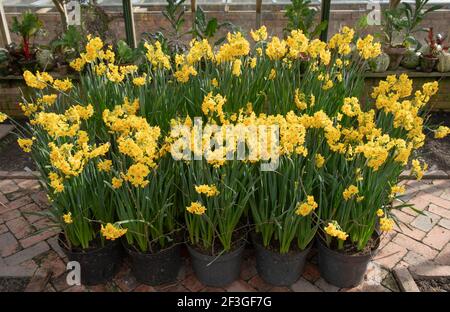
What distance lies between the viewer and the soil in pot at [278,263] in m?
2.34

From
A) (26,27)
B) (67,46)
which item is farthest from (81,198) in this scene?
(26,27)

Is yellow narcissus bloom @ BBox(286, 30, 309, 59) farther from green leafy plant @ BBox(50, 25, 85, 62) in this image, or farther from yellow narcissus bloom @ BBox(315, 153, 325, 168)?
green leafy plant @ BBox(50, 25, 85, 62)

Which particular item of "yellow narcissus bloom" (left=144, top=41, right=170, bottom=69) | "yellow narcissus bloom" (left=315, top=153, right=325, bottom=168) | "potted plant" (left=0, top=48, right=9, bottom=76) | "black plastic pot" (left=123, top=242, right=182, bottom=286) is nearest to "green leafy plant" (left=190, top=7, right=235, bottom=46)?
"yellow narcissus bloom" (left=144, top=41, right=170, bottom=69)

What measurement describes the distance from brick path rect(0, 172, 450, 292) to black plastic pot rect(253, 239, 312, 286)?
6 centimetres

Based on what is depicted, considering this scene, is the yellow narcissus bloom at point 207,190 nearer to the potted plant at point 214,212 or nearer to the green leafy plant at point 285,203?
the potted plant at point 214,212

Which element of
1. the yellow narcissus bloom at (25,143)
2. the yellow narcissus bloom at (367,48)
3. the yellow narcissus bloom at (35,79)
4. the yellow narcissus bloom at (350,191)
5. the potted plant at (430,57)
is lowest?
the yellow narcissus bloom at (350,191)

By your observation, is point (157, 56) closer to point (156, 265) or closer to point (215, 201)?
point (215, 201)

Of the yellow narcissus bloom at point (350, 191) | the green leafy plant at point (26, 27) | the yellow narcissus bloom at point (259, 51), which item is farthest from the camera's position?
the green leafy plant at point (26, 27)

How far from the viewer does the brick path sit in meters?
2.47

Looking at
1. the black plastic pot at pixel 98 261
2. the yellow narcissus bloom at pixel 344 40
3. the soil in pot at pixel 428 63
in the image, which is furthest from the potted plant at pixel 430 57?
the black plastic pot at pixel 98 261

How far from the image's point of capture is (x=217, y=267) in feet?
7.75

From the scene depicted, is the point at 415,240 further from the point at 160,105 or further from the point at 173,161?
the point at 160,105

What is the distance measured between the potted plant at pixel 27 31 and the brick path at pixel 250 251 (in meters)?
1.82

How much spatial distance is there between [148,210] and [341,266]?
3.85 ft
